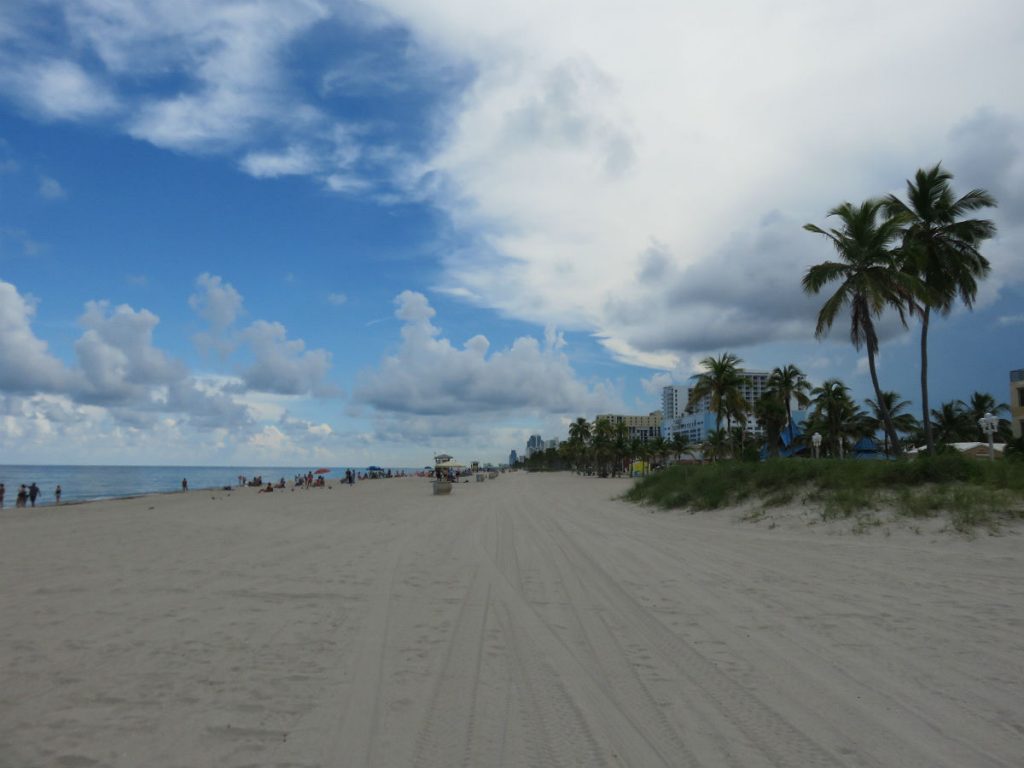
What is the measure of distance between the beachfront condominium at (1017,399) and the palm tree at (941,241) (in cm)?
2056

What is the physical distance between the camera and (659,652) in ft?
18.4

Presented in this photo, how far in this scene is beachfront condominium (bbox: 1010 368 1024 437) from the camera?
37562 millimetres

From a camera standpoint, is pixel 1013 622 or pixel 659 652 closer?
pixel 659 652

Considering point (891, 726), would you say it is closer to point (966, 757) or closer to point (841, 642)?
point (966, 757)

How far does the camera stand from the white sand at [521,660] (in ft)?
12.4

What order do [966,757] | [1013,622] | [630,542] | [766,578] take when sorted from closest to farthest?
[966,757], [1013,622], [766,578], [630,542]

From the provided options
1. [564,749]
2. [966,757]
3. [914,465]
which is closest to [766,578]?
[966,757]

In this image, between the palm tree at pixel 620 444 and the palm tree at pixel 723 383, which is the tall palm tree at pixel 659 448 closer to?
the palm tree at pixel 620 444

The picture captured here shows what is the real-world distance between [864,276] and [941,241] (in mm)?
4389

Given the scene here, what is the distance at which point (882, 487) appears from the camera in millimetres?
14828

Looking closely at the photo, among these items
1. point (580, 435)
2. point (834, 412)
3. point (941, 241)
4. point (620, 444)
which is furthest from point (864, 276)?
point (580, 435)

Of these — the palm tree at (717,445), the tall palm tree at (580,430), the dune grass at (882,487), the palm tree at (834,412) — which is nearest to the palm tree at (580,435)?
the tall palm tree at (580,430)

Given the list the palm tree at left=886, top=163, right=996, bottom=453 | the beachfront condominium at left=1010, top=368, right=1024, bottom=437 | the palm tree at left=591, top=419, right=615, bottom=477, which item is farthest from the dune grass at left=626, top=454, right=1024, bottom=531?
the palm tree at left=591, top=419, right=615, bottom=477

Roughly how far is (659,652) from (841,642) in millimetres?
1798
